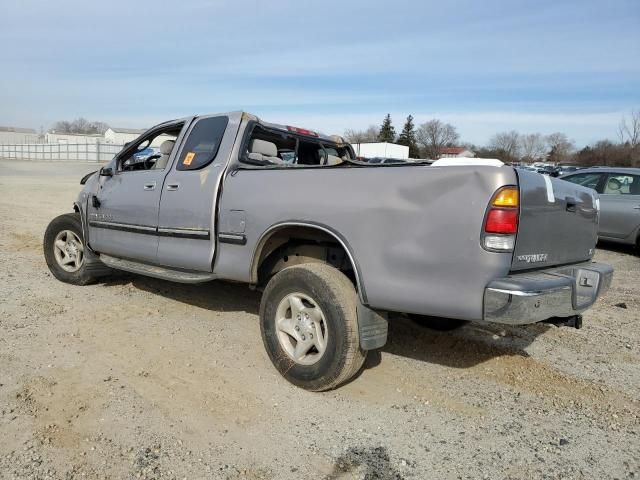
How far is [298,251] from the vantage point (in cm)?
384

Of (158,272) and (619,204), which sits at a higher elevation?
(619,204)

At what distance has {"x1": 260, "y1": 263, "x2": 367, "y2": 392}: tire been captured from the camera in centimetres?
308

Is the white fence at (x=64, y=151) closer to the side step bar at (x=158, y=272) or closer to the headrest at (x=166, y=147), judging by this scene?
the side step bar at (x=158, y=272)

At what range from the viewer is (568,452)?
2707 millimetres

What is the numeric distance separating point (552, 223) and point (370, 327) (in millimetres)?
1287

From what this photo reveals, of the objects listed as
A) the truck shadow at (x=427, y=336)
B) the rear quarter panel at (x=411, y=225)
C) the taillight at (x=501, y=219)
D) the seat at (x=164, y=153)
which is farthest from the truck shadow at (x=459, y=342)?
the seat at (x=164, y=153)

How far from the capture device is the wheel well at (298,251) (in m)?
3.53

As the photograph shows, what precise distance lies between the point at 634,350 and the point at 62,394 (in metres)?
4.50

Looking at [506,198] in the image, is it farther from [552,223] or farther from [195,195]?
[195,195]

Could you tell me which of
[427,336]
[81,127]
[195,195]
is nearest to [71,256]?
[195,195]

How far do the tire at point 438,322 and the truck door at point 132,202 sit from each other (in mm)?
2447

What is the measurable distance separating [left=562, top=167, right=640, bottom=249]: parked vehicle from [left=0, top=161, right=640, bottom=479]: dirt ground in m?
4.45

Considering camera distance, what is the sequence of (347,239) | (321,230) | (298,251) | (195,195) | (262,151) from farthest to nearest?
(262,151)
(195,195)
(298,251)
(321,230)
(347,239)

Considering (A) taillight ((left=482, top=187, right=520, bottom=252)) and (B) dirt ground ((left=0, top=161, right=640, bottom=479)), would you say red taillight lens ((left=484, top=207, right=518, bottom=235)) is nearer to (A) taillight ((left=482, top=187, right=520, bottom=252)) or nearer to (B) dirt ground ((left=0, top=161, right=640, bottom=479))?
(A) taillight ((left=482, top=187, right=520, bottom=252))
